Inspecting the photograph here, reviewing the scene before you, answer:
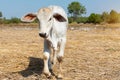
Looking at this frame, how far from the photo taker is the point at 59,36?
1021 centimetres

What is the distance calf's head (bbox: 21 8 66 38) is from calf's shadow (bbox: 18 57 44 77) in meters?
1.78

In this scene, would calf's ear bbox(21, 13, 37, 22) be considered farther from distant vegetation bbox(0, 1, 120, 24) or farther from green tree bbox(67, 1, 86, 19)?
green tree bbox(67, 1, 86, 19)

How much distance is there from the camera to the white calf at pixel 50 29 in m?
9.04

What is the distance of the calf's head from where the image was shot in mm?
8867

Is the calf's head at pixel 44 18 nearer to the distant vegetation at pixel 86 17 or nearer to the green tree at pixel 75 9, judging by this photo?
the distant vegetation at pixel 86 17

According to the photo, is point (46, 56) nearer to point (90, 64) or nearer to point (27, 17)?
point (27, 17)

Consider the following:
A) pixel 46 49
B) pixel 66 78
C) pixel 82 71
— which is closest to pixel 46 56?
pixel 46 49

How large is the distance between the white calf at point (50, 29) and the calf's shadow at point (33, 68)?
1.58ft

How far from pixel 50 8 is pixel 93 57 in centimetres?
457

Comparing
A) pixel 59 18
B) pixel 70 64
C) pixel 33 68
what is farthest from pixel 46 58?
pixel 70 64

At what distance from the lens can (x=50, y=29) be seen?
31.5 feet

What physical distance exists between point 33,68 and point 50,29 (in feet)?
7.12

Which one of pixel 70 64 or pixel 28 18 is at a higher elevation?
pixel 28 18

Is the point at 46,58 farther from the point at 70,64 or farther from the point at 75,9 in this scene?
the point at 75,9
